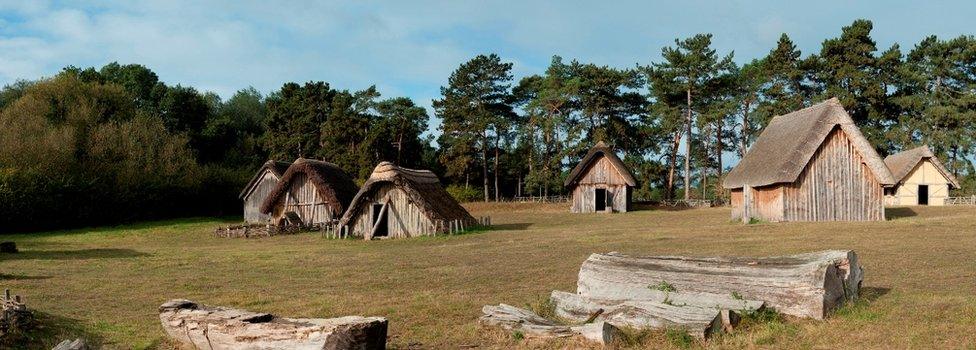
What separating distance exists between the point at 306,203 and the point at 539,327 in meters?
28.9

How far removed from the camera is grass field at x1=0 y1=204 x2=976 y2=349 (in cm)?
858

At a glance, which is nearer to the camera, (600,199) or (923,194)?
(923,194)

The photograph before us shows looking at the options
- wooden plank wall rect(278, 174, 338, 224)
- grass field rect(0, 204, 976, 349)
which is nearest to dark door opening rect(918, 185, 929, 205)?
grass field rect(0, 204, 976, 349)

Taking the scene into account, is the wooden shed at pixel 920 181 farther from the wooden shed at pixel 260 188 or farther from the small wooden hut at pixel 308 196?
the wooden shed at pixel 260 188

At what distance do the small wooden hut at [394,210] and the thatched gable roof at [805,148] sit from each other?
1284 cm

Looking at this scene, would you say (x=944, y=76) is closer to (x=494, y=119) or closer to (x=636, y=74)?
(x=636, y=74)

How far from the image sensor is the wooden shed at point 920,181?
43.5 meters

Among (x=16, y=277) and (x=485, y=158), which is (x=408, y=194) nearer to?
(x=16, y=277)

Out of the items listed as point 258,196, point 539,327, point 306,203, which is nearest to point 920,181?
point 306,203

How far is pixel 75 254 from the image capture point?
2300cm

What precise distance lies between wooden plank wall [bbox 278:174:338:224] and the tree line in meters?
12.9

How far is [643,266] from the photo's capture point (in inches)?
400

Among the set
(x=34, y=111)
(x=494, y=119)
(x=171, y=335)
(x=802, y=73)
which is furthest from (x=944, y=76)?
(x=34, y=111)

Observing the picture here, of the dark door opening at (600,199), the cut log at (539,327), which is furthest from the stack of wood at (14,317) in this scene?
the dark door opening at (600,199)
